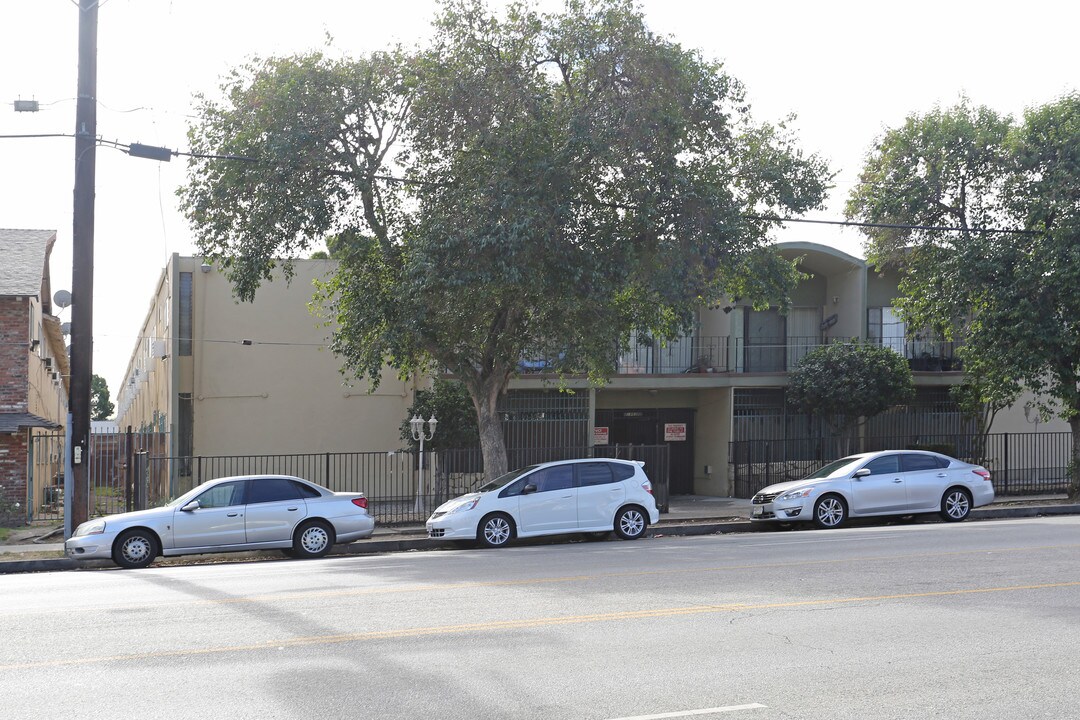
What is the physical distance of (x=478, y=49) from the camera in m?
17.7

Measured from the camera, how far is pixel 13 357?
70.5 feet

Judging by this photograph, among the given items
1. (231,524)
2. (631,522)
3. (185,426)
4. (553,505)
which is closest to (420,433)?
(553,505)

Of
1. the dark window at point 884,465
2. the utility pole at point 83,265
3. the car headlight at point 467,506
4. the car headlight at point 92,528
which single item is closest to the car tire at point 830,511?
the dark window at point 884,465

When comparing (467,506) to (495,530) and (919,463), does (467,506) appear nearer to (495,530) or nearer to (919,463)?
(495,530)

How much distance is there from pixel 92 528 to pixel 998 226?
64.7 feet

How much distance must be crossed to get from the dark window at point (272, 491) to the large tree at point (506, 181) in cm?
345

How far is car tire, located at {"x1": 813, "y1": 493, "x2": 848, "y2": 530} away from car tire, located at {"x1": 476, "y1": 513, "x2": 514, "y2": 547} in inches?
233

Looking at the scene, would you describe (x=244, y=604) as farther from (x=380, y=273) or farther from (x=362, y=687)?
(x=380, y=273)

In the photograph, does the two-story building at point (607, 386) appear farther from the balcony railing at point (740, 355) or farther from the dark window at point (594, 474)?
the dark window at point (594, 474)

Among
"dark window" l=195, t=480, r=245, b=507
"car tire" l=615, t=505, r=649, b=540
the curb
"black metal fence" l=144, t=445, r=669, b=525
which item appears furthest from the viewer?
"black metal fence" l=144, t=445, r=669, b=525

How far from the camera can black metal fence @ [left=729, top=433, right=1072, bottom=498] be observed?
1100 inches

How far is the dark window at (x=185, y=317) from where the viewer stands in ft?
86.7

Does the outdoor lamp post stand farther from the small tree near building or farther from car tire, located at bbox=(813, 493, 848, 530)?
the small tree near building

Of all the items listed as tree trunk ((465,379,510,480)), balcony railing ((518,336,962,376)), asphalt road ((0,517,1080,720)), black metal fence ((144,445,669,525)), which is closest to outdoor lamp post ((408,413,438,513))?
black metal fence ((144,445,669,525))
